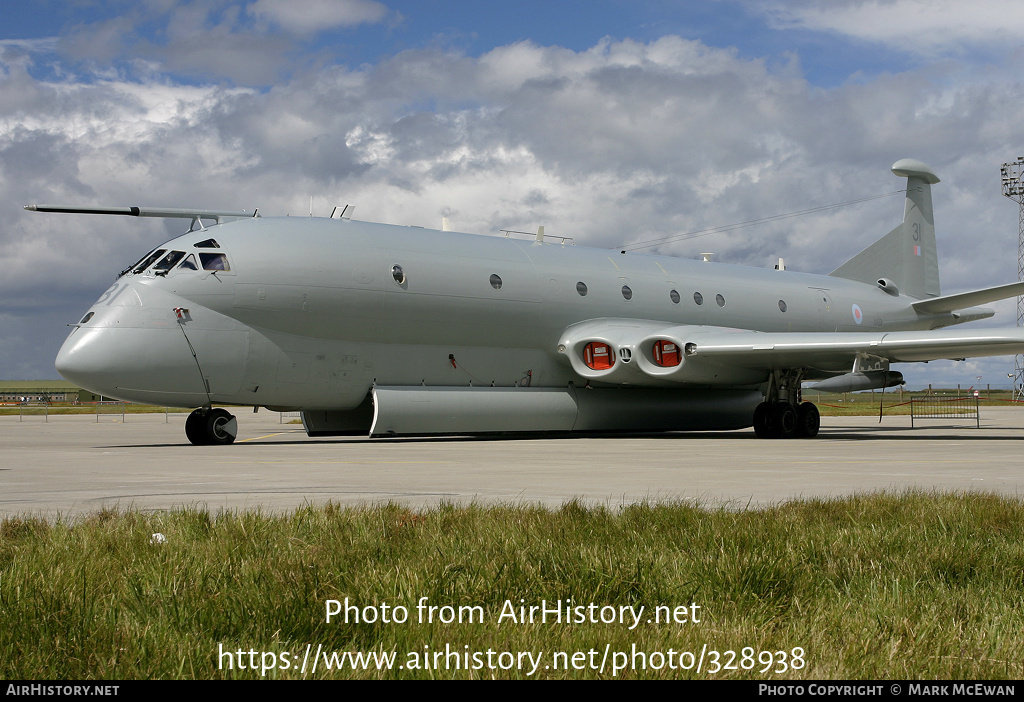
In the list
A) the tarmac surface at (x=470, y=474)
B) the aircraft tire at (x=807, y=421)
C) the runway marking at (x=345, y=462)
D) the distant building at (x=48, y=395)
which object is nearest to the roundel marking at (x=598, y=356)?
the tarmac surface at (x=470, y=474)

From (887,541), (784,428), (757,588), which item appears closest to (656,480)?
(887,541)

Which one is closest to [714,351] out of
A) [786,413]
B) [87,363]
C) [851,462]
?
[786,413]

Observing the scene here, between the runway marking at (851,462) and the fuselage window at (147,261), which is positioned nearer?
the runway marking at (851,462)

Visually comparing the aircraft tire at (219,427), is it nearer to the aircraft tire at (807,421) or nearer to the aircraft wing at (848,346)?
the aircraft wing at (848,346)

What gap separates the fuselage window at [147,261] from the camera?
56.0 feet

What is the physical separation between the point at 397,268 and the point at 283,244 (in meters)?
2.20

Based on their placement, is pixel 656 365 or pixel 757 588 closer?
pixel 757 588

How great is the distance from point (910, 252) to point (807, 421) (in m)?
11.7

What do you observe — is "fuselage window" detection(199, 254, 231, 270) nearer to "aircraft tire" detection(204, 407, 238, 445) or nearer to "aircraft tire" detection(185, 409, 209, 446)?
"aircraft tire" detection(204, 407, 238, 445)

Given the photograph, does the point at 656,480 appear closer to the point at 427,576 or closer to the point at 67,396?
the point at 427,576

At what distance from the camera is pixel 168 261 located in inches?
667

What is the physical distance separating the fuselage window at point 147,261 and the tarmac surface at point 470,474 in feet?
10.2

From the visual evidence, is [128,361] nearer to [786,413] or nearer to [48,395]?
[786,413]

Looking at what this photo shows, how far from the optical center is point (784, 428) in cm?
2158
